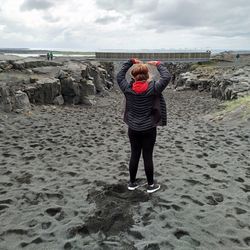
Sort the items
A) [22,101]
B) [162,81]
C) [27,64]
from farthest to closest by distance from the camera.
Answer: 1. [27,64]
2. [22,101]
3. [162,81]

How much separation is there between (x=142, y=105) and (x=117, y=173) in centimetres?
305

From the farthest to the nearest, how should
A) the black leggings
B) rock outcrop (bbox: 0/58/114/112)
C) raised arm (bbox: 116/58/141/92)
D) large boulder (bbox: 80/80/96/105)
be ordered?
large boulder (bbox: 80/80/96/105)
rock outcrop (bbox: 0/58/114/112)
raised arm (bbox: 116/58/141/92)
the black leggings

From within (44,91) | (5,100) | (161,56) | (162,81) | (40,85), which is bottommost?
(44,91)

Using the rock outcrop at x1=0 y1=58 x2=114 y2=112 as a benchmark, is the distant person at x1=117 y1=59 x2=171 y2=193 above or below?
above

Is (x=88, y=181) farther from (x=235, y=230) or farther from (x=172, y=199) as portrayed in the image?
(x=235, y=230)

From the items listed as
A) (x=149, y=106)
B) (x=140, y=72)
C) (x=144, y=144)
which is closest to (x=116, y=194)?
(x=144, y=144)

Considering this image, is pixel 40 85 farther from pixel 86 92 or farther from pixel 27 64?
pixel 86 92

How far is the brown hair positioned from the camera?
7281 millimetres

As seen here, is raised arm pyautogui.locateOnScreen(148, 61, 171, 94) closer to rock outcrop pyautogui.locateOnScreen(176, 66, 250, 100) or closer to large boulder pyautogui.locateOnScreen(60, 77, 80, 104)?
rock outcrop pyautogui.locateOnScreen(176, 66, 250, 100)

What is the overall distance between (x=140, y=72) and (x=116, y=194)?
3035mm

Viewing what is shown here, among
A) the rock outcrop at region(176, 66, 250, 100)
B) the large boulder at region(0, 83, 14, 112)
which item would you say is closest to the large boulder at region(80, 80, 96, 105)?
the large boulder at region(0, 83, 14, 112)

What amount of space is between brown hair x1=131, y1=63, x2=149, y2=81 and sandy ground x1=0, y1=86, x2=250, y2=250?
2795 mm

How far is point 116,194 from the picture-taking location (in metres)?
8.17

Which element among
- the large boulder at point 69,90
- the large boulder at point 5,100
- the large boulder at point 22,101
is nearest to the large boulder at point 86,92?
the large boulder at point 69,90
